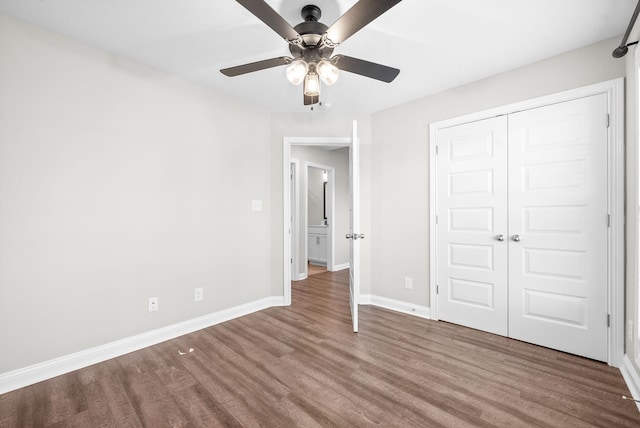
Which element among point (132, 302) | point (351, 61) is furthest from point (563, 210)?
point (132, 302)

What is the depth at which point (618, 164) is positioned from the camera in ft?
6.77

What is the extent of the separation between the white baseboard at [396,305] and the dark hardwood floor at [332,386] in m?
0.46

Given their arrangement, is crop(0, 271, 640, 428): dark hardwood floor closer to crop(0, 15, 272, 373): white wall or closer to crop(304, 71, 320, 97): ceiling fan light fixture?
crop(0, 15, 272, 373): white wall

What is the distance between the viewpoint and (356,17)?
53.4 inches

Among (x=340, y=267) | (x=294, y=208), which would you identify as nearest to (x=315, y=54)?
(x=294, y=208)

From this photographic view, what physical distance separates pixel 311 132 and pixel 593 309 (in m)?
3.18

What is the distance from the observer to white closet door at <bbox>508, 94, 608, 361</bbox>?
86.0 inches

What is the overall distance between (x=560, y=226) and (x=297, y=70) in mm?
2427

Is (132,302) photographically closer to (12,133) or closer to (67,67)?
(12,133)

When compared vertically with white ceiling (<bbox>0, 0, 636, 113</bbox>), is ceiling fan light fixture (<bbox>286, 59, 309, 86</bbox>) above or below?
below

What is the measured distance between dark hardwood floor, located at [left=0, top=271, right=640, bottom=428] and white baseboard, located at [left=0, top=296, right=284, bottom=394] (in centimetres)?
6

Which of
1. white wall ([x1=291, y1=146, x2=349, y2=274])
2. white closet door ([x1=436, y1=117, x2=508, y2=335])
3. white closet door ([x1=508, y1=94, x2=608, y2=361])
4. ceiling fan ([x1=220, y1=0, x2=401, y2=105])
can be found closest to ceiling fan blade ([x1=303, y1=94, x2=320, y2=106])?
ceiling fan ([x1=220, y1=0, x2=401, y2=105])

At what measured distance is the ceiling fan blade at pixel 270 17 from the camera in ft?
4.22

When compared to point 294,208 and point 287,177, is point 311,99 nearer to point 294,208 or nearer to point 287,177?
point 287,177
